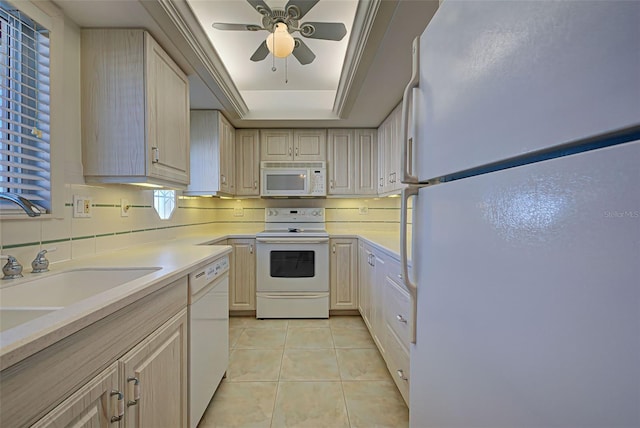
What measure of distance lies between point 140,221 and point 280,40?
5.07 feet

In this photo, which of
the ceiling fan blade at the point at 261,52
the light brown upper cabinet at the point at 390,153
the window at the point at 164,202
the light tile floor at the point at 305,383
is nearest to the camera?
the light tile floor at the point at 305,383

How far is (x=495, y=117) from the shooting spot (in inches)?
21.8

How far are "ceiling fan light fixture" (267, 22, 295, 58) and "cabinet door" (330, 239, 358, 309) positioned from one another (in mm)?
1854

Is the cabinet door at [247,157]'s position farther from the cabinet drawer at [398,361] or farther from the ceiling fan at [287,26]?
the cabinet drawer at [398,361]

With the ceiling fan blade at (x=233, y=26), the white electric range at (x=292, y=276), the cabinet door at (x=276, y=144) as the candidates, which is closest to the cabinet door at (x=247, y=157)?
the cabinet door at (x=276, y=144)

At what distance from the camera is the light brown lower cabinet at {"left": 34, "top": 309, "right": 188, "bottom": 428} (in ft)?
2.38

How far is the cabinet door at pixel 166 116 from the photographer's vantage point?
1607 mm

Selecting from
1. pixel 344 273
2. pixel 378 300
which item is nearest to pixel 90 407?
pixel 378 300

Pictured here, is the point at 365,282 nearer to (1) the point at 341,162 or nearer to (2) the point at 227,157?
(1) the point at 341,162

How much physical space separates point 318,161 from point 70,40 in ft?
7.35

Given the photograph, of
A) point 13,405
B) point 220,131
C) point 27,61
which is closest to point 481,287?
point 13,405

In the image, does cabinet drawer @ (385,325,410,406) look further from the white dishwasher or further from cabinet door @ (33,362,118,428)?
cabinet door @ (33,362,118,428)

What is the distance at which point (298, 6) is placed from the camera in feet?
5.97

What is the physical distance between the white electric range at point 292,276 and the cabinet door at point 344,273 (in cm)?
9
